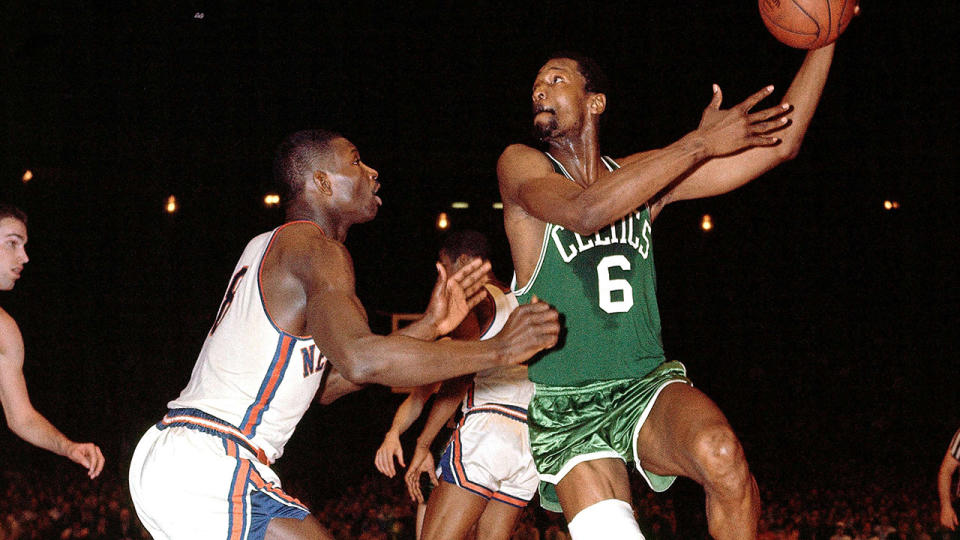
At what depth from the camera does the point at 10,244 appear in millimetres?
4324

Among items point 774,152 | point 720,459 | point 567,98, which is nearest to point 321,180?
point 567,98

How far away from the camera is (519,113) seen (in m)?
15.1

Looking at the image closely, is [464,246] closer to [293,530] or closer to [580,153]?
[580,153]

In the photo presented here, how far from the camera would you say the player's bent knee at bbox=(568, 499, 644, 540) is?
9.70 ft

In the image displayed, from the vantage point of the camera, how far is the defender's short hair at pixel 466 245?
5531 mm

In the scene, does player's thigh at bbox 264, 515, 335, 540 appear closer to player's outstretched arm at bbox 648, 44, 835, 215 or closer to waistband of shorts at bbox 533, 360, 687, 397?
waistband of shorts at bbox 533, 360, 687, 397

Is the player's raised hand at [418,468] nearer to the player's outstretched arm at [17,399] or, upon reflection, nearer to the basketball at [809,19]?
the player's outstretched arm at [17,399]

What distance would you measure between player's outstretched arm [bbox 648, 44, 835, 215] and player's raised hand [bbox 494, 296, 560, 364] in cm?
133

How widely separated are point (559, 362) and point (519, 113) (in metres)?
12.1

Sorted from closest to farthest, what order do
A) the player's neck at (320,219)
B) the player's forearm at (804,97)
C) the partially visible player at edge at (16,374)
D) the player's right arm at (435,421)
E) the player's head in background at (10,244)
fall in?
the player's neck at (320,219) < the player's forearm at (804,97) < the partially visible player at edge at (16,374) < the player's head in background at (10,244) < the player's right arm at (435,421)

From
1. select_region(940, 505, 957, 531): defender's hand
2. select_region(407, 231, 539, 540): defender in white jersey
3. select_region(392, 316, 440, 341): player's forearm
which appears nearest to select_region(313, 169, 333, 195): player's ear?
select_region(392, 316, 440, 341): player's forearm

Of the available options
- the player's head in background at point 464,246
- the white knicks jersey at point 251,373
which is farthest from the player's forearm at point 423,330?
the player's head in background at point 464,246

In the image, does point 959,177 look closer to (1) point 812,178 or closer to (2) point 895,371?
(1) point 812,178

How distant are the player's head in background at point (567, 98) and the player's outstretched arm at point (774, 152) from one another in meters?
0.48
